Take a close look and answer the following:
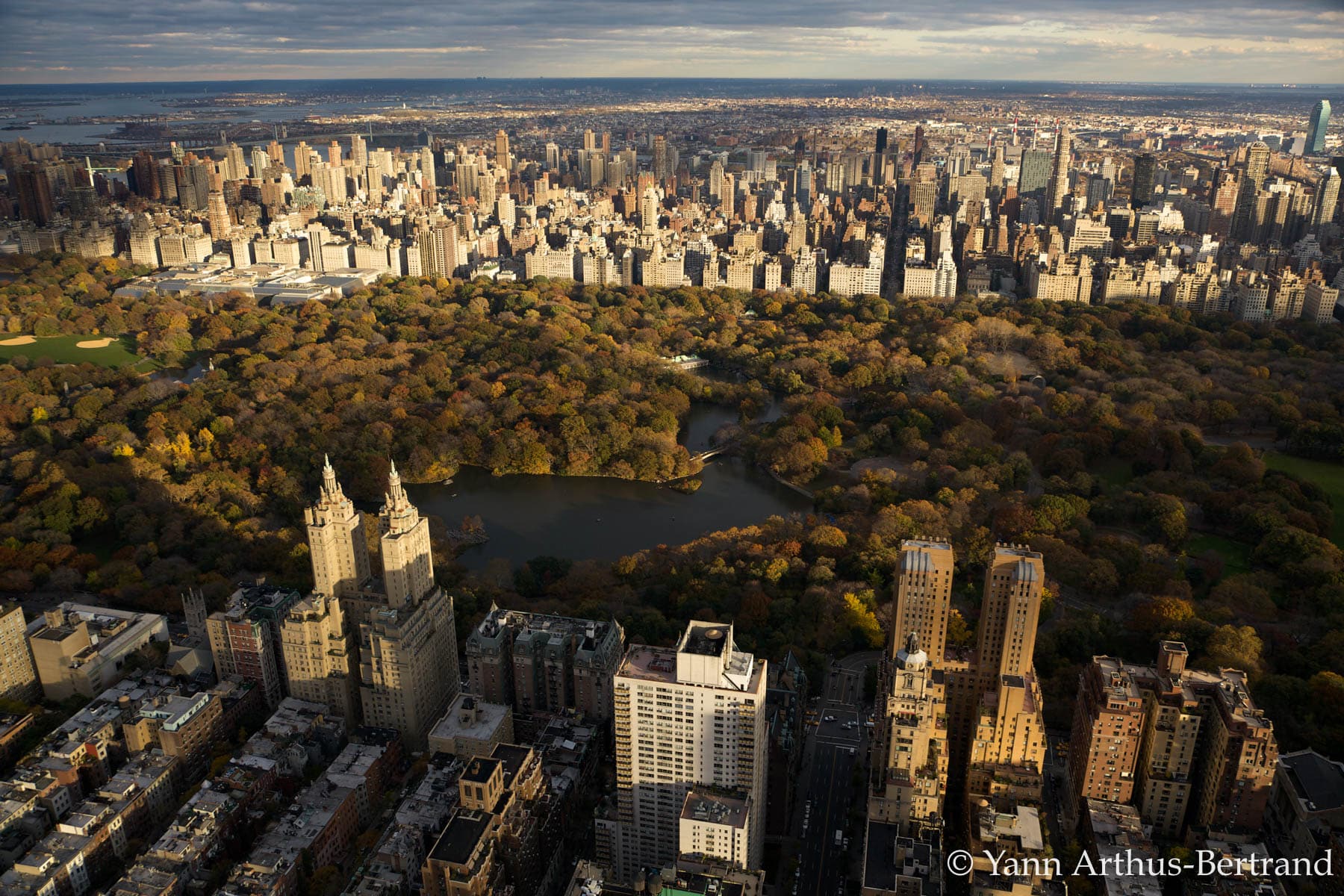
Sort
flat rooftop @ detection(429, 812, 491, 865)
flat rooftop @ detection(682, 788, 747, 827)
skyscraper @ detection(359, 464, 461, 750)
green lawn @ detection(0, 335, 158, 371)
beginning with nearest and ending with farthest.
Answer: flat rooftop @ detection(429, 812, 491, 865) → flat rooftop @ detection(682, 788, 747, 827) → skyscraper @ detection(359, 464, 461, 750) → green lawn @ detection(0, 335, 158, 371)

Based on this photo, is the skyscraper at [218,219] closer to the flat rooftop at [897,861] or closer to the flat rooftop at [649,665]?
the flat rooftop at [649,665]

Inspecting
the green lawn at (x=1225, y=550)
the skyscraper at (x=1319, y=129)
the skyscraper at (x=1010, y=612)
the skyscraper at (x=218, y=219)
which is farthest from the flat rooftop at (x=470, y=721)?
the skyscraper at (x=1319, y=129)

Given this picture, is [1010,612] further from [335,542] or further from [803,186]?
[803,186]

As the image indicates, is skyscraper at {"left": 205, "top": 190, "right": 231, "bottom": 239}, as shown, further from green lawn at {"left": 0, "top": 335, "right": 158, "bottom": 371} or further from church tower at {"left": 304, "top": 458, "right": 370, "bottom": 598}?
church tower at {"left": 304, "top": 458, "right": 370, "bottom": 598}

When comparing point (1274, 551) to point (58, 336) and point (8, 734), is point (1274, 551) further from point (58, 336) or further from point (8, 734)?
point (58, 336)

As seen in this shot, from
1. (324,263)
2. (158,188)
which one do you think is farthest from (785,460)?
(158,188)

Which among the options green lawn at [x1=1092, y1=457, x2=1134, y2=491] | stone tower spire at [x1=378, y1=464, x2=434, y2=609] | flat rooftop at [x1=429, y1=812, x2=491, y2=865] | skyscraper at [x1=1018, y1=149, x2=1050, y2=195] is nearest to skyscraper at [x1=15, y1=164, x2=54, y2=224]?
stone tower spire at [x1=378, y1=464, x2=434, y2=609]
